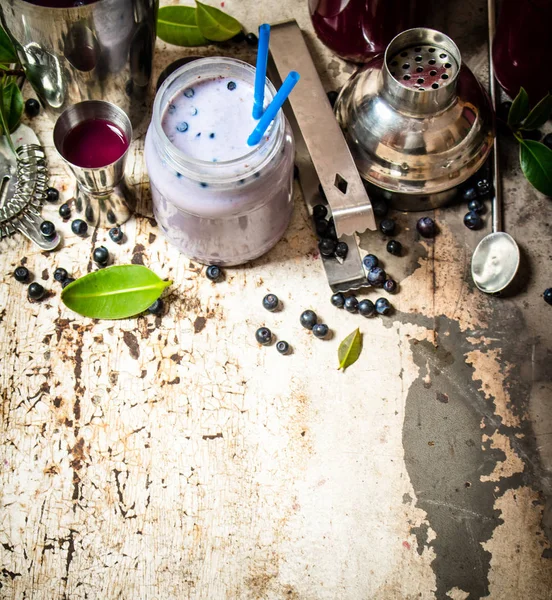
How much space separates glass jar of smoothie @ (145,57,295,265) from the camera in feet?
3.16

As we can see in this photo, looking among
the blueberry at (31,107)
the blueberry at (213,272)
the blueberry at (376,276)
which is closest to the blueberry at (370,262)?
the blueberry at (376,276)

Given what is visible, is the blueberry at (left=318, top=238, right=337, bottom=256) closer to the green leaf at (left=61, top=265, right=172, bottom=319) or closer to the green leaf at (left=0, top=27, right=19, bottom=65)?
the green leaf at (left=61, top=265, right=172, bottom=319)

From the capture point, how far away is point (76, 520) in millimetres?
1005

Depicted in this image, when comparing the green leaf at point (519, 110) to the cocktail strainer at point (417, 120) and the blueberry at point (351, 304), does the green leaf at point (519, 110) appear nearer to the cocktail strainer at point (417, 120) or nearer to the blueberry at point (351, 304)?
the cocktail strainer at point (417, 120)

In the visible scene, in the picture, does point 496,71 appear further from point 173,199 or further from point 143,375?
point 143,375

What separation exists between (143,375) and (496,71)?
30.1 inches

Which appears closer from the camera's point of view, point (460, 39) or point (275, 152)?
point (275, 152)

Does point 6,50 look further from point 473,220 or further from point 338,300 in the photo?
point 473,220

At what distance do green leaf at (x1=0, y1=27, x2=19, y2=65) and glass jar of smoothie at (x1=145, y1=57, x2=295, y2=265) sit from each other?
10.9 inches

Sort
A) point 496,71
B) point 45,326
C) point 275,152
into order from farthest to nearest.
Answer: point 496,71 < point 45,326 < point 275,152

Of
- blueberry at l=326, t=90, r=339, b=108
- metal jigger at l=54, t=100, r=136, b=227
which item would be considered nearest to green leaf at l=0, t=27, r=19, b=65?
metal jigger at l=54, t=100, r=136, b=227

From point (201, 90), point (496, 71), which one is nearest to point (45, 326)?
point (201, 90)

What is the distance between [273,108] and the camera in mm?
910

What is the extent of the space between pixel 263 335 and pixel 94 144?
0.38 meters
